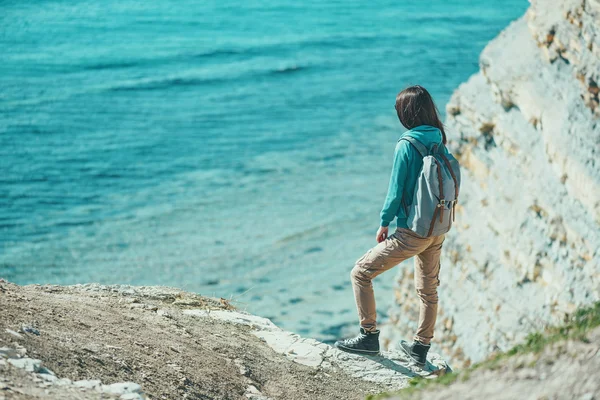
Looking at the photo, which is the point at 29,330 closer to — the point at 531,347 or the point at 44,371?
the point at 44,371

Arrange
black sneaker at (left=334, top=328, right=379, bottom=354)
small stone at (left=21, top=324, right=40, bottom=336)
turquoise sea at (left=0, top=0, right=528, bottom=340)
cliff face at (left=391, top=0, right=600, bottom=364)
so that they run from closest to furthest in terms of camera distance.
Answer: small stone at (left=21, top=324, right=40, bottom=336), black sneaker at (left=334, top=328, right=379, bottom=354), cliff face at (left=391, top=0, right=600, bottom=364), turquoise sea at (left=0, top=0, right=528, bottom=340)

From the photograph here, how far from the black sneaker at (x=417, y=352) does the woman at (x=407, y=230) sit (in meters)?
0.21

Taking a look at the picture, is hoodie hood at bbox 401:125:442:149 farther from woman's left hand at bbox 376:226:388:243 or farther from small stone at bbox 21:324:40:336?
small stone at bbox 21:324:40:336

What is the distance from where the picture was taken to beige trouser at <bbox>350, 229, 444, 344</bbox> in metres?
5.40

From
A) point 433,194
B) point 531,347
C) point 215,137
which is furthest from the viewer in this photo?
point 215,137

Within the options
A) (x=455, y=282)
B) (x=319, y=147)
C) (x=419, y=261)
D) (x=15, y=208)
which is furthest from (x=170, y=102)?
(x=419, y=261)

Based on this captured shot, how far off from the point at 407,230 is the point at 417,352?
52.7 inches

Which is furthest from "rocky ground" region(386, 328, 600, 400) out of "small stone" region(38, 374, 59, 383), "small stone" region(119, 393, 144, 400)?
"small stone" region(38, 374, 59, 383)

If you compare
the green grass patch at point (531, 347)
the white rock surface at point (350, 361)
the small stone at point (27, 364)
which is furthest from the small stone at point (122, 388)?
the white rock surface at point (350, 361)

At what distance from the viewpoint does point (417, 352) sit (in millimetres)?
6137

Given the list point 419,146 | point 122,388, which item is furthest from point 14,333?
point 419,146

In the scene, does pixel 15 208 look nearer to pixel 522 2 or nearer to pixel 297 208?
pixel 297 208

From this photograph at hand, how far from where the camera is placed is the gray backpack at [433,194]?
16.9 feet

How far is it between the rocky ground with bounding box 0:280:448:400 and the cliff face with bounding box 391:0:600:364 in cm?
431
